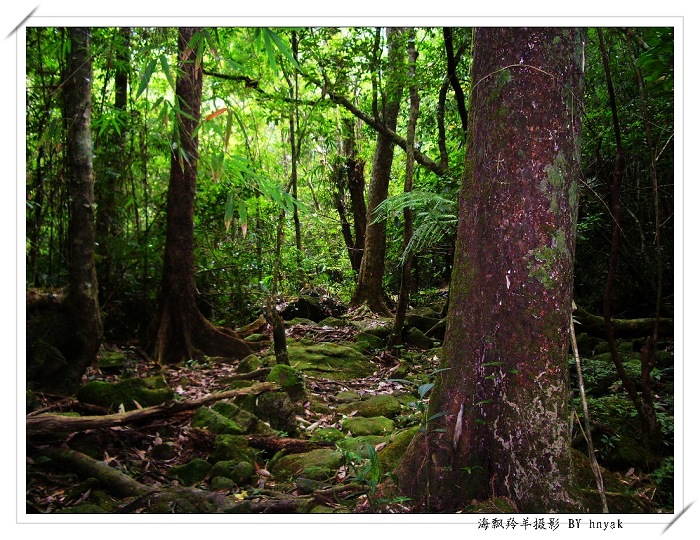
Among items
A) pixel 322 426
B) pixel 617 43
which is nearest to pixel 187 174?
pixel 322 426

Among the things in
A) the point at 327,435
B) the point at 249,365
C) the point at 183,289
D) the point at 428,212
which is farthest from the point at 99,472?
the point at 428,212

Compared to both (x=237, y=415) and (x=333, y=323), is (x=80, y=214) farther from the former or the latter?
(x=333, y=323)

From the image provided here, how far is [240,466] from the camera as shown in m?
A: 3.31

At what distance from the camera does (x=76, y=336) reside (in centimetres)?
509

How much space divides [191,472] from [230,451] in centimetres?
28

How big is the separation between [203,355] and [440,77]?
515 cm

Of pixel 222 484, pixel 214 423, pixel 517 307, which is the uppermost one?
pixel 517 307

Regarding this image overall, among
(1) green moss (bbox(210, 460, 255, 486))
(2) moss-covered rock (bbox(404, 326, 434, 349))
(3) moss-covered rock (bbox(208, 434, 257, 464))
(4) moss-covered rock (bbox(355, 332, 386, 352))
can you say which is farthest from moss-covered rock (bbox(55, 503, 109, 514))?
(2) moss-covered rock (bbox(404, 326, 434, 349))

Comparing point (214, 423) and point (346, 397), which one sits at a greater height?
point (214, 423)

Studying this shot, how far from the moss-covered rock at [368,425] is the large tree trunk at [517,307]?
5.01 feet

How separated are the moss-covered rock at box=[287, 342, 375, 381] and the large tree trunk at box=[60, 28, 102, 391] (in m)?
2.29

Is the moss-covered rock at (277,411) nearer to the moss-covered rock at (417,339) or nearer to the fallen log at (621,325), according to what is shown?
the moss-covered rock at (417,339)

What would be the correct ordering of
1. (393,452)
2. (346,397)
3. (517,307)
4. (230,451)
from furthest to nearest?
(346,397)
(230,451)
(393,452)
(517,307)
